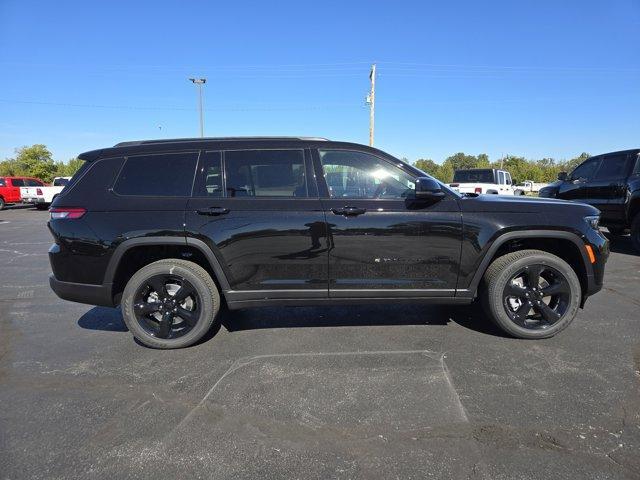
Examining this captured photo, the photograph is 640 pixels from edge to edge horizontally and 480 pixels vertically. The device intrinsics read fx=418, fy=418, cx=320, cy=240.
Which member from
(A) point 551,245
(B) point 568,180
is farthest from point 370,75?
(A) point 551,245

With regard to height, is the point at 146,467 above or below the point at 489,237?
below

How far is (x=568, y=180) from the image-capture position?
388 inches

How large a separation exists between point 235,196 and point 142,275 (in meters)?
1.10

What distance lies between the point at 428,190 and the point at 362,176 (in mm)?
617

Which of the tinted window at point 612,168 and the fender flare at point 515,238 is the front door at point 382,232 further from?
the tinted window at point 612,168

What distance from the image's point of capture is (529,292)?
12.7 feet

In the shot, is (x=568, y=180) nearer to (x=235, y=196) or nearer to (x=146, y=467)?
(x=235, y=196)

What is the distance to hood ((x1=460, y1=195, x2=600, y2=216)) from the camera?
3.76 metres

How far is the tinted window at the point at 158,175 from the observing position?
375 cm

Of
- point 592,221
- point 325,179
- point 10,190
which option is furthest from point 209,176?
point 10,190

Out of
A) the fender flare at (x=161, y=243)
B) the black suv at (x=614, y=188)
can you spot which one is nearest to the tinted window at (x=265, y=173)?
the fender flare at (x=161, y=243)

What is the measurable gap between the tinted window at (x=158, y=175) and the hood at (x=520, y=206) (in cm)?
251

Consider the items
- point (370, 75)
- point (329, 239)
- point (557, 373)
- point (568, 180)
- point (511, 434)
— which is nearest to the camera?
point (511, 434)

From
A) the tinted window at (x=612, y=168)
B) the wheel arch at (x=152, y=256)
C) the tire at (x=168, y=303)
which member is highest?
the tinted window at (x=612, y=168)
